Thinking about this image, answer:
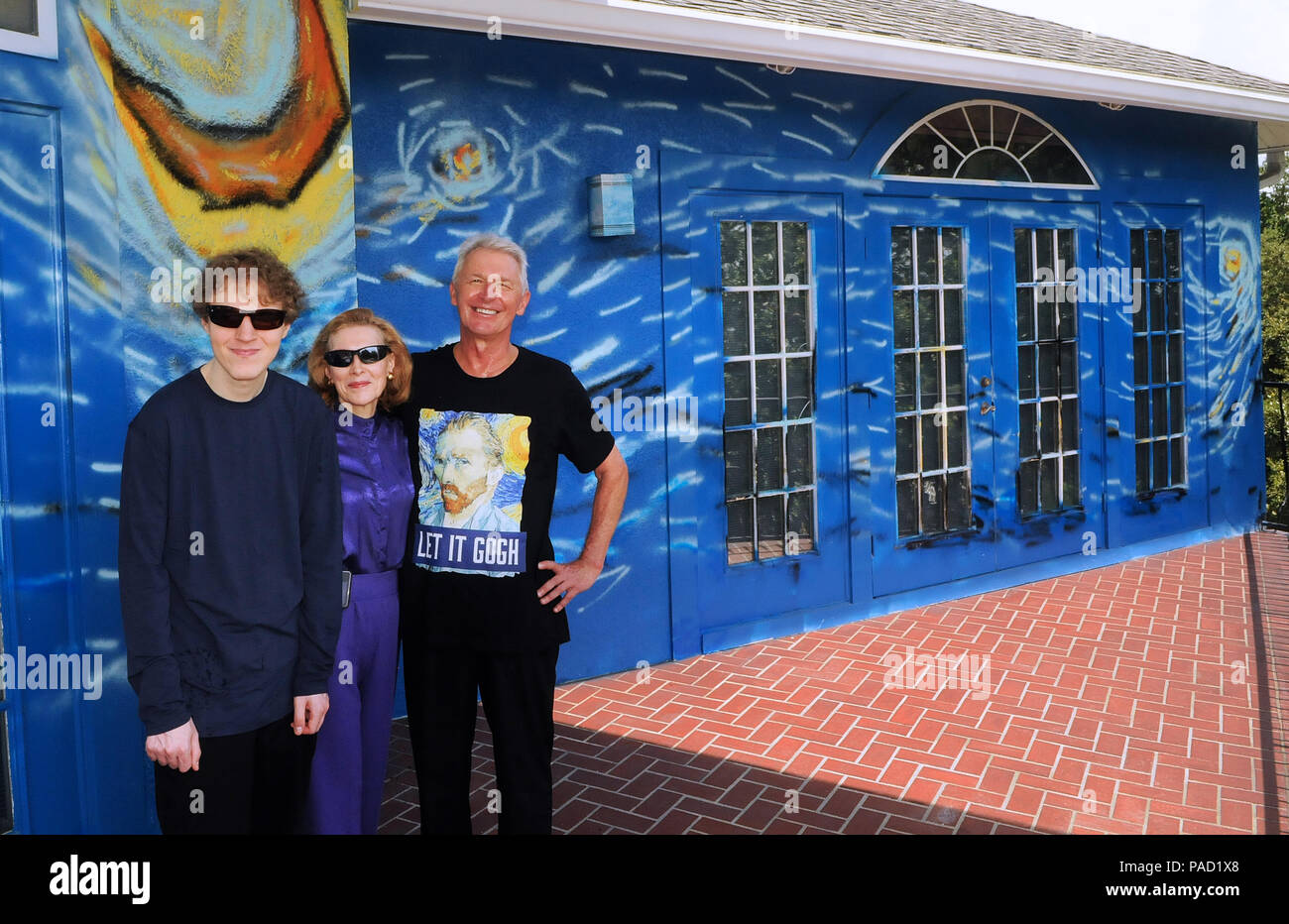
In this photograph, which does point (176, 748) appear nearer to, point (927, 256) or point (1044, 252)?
point (927, 256)

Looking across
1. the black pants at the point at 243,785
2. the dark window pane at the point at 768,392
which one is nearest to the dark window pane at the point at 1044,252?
the dark window pane at the point at 768,392

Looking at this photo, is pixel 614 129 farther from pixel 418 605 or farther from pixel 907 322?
pixel 418 605

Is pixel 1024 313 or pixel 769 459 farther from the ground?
pixel 1024 313

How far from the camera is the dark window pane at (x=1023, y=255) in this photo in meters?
7.68

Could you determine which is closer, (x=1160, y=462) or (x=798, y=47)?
(x=798, y=47)

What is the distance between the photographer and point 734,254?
6.34 meters

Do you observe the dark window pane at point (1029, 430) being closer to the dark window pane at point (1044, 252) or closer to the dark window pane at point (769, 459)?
the dark window pane at point (1044, 252)

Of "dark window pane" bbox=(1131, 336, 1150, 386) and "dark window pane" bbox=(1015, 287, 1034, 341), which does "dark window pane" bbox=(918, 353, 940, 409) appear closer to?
"dark window pane" bbox=(1015, 287, 1034, 341)

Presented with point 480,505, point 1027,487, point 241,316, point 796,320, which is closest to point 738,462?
point 796,320

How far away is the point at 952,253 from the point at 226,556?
594cm

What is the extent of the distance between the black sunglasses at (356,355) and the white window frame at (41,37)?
1.28 metres

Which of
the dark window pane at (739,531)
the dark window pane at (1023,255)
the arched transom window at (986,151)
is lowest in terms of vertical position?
the dark window pane at (739,531)
